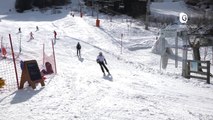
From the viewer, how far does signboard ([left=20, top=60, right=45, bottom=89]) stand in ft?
44.3

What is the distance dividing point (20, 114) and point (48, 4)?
184 ft

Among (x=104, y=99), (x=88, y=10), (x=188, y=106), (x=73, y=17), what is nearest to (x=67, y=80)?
(x=104, y=99)

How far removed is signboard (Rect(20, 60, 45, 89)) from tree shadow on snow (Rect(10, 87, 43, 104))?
0.93ft

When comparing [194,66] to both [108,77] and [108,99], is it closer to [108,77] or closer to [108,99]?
[108,77]

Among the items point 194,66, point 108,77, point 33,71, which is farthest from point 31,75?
point 194,66

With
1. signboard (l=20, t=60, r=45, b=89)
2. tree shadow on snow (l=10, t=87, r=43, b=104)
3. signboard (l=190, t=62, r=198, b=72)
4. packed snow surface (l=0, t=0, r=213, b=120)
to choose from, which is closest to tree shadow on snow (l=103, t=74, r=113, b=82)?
packed snow surface (l=0, t=0, r=213, b=120)

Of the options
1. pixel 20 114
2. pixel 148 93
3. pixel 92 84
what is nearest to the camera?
pixel 20 114

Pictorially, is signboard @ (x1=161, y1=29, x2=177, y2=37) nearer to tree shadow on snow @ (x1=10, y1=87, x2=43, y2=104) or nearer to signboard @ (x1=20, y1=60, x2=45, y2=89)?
signboard @ (x1=20, y1=60, x2=45, y2=89)

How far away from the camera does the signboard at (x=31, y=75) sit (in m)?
13.5

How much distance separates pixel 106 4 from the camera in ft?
197

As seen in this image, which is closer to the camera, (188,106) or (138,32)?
(188,106)

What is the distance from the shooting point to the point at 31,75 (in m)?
13.8

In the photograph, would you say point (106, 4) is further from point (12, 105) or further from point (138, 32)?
point (12, 105)

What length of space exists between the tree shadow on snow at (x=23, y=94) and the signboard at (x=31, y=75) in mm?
285
